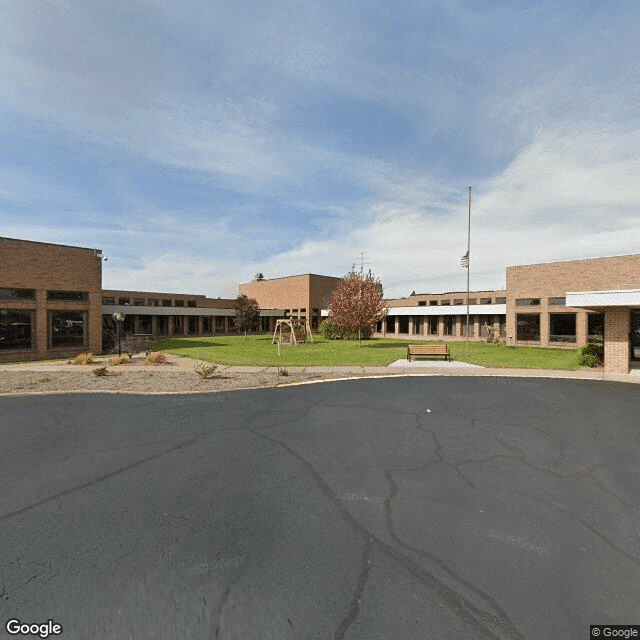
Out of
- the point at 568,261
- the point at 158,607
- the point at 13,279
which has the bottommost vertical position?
the point at 158,607

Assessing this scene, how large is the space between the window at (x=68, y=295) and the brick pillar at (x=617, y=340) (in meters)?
29.8

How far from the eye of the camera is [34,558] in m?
A: 3.34

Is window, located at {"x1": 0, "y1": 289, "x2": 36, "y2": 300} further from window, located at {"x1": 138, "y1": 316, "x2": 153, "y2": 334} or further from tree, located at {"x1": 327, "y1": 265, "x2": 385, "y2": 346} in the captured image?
tree, located at {"x1": 327, "y1": 265, "x2": 385, "y2": 346}

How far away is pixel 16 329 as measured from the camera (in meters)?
19.7

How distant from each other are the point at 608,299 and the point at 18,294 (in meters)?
31.2

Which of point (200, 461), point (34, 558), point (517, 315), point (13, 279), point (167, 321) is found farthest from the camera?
point (167, 321)

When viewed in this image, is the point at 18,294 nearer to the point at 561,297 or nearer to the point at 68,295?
the point at 68,295

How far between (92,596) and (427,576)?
3.03 meters

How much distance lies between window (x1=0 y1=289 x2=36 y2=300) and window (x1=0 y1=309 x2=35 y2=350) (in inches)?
32.2

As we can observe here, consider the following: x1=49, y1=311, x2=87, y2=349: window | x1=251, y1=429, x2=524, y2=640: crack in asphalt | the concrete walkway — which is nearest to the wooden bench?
the concrete walkway

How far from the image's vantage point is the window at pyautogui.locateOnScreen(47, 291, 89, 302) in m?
20.7

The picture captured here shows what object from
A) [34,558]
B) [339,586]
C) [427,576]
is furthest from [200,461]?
[427,576]

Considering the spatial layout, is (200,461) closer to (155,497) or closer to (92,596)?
(155,497)

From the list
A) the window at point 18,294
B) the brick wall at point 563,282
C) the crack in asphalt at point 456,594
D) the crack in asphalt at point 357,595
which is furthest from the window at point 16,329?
the brick wall at point 563,282
